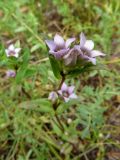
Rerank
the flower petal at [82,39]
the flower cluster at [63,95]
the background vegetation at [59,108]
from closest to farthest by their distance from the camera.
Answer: the flower petal at [82,39], the flower cluster at [63,95], the background vegetation at [59,108]

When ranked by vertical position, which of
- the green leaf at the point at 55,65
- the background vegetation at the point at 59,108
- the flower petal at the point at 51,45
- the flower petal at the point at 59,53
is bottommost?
the background vegetation at the point at 59,108

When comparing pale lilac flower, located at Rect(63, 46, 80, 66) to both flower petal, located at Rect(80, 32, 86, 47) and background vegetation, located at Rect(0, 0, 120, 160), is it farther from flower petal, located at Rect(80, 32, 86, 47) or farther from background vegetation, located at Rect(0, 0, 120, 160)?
background vegetation, located at Rect(0, 0, 120, 160)

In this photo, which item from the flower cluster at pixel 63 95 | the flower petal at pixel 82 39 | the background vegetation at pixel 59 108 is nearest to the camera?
the flower petal at pixel 82 39

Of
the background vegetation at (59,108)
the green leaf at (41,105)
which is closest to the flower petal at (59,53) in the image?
the background vegetation at (59,108)

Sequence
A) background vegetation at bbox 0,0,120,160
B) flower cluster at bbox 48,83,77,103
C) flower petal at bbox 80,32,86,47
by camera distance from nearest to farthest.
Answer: flower petal at bbox 80,32,86,47 → flower cluster at bbox 48,83,77,103 → background vegetation at bbox 0,0,120,160

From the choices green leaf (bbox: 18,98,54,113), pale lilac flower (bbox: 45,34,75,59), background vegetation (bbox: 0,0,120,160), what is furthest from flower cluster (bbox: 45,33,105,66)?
green leaf (bbox: 18,98,54,113)

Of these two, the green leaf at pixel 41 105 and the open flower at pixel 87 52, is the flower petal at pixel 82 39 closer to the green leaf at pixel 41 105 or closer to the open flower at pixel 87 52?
the open flower at pixel 87 52

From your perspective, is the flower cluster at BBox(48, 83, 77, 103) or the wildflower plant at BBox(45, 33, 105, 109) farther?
the flower cluster at BBox(48, 83, 77, 103)

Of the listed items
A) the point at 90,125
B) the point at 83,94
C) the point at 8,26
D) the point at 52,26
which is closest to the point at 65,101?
the point at 90,125
